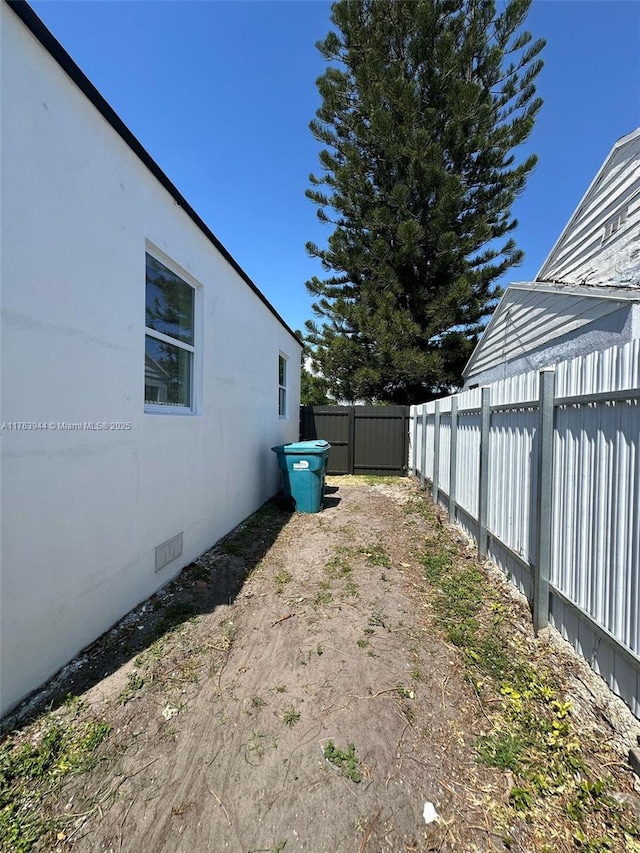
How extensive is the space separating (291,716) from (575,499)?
203 cm

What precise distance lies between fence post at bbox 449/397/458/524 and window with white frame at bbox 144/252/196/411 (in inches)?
140

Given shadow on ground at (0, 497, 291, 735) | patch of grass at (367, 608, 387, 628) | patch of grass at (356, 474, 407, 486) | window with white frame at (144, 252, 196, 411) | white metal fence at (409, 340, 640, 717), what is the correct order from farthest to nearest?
1. patch of grass at (356, 474, 407, 486)
2. window with white frame at (144, 252, 196, 411)
3. patch of grass at (367, 608, 387, 628)
4. shadow on ground at (0, 497, 291, 735)
5. white metal fence at (409, 340, 640, 717)

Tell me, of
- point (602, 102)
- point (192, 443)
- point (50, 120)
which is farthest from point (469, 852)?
point (602, 102)

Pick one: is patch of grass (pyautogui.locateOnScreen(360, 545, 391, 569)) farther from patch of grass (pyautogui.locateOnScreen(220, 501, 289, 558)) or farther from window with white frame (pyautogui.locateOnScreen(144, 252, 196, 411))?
window with white frame (pyautogui.locateOnScreen(144, 252, 196, 411))

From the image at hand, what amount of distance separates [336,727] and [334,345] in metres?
14.0

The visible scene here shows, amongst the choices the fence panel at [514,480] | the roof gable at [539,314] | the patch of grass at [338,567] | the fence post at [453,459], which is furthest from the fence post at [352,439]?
the fence panel at [514,480]

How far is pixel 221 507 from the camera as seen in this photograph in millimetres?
4910

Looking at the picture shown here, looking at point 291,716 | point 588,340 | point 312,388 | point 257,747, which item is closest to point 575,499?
point 291,716

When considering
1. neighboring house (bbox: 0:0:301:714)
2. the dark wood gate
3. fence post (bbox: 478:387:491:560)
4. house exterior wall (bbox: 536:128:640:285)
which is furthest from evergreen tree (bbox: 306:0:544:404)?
neighboring house (bbox: 0:0:301:714)

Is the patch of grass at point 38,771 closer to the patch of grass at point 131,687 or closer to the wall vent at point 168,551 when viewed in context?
the patch of grass at point 131,687

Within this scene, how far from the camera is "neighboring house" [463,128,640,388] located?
16.8ft

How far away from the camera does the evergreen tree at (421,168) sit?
13766 mm

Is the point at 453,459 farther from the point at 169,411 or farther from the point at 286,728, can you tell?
the point at 286,728

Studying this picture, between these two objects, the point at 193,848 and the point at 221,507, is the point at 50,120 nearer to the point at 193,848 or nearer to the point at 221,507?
the point at 193,848
